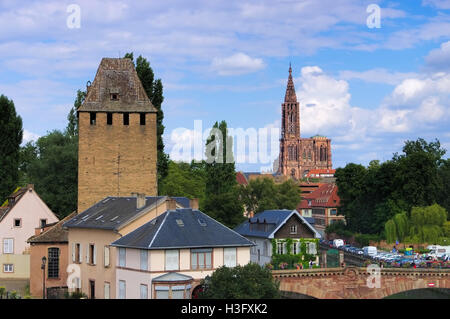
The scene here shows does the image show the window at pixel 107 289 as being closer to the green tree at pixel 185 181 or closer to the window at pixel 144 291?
the window at pixel 144 291

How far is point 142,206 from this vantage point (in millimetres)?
57438

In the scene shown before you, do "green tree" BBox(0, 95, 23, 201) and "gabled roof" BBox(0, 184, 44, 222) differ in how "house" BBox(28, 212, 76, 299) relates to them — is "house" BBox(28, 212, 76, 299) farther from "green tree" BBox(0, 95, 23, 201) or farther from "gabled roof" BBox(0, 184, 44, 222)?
"green tree" BBox(0, 95, 23, 201)

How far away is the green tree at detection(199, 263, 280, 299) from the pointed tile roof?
995 inches

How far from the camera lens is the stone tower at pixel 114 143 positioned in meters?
69.9

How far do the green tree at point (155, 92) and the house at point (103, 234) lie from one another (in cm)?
1767

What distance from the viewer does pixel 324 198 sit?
525 feet

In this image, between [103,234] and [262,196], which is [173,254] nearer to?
[103,234]

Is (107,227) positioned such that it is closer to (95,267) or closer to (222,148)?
(95,267)

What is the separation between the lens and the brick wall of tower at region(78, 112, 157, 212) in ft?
229

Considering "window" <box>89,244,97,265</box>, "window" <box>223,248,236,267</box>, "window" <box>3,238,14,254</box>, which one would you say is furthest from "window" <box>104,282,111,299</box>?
"window" <box>3,238,14,254</box>

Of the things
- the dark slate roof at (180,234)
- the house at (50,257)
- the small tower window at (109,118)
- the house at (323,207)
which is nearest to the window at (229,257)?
the dark slate roof at (180,234)

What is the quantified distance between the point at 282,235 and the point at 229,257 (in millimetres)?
27056

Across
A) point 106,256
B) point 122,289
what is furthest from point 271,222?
point 122,289
